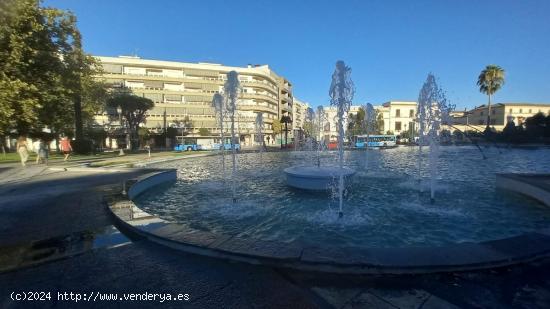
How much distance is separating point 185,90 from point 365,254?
224 ft

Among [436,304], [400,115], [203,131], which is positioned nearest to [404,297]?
[436,304]

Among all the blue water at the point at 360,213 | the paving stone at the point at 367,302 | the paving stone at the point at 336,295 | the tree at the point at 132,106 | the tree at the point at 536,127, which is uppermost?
the tree at the point at 132,106

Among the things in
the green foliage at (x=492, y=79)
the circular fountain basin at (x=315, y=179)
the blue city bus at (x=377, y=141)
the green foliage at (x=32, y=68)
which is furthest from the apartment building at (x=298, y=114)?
the circular fountain basin at (x=315, y=179)

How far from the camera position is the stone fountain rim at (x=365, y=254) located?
141 inches

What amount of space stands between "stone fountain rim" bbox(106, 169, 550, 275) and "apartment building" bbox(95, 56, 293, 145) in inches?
2394

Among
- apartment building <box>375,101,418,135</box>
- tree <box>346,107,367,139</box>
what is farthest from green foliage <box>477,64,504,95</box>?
apartment building <box>375,101,418,135</box>

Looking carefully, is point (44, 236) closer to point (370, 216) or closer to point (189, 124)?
point (370, 216)

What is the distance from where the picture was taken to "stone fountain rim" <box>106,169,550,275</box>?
3.58 metres

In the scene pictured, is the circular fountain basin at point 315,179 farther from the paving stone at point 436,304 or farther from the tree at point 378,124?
the tree at point 378,124

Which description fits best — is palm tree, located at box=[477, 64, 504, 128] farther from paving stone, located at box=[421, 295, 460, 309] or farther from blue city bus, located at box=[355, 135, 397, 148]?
paving stone, located at box=[421, 295, 460, 309]

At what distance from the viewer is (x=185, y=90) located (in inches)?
2584

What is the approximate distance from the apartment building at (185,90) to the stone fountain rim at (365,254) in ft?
200

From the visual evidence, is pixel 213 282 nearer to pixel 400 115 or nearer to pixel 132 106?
pixel 132 106

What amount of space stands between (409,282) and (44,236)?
21.0 feet
